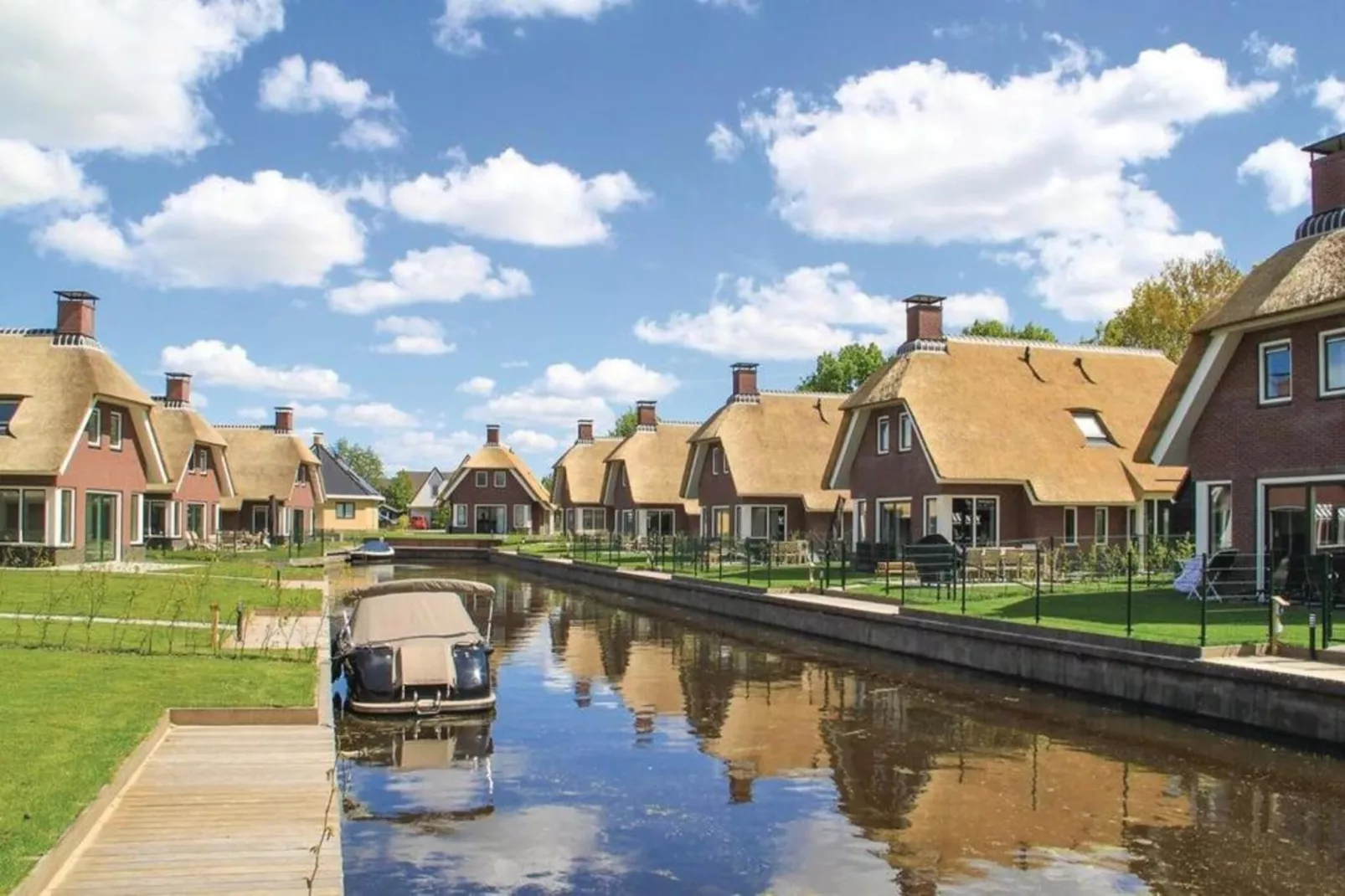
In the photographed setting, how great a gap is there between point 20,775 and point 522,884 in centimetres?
389

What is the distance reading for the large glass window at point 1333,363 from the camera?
21.4 m

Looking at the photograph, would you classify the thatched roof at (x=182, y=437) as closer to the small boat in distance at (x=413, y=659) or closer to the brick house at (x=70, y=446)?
the brick house at (x=70, y=446)

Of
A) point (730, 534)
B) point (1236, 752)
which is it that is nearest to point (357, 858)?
point (1236, 752)

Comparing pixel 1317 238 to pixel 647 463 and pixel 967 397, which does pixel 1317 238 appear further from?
pixel 647 463

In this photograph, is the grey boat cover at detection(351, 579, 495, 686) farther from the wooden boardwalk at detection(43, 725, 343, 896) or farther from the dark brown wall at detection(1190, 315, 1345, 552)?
the dark brown wall at detection(1190, 315, 1345, 552)

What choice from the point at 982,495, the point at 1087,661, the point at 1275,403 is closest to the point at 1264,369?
the point at 1275,403

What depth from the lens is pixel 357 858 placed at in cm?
1038

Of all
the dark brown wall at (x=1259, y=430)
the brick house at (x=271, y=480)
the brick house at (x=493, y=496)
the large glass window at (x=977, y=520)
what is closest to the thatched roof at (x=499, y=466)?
the brick house at (x=493, y=496)

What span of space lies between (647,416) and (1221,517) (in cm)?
4470

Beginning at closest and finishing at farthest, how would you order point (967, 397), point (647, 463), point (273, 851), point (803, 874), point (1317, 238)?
point (273, 851), point (803, 874), point (1317, 238), point (967, 397), point (647, 463)

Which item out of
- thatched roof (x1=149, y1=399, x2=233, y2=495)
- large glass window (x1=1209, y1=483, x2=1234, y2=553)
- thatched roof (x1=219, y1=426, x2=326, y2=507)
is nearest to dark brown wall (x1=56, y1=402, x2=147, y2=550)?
thatched roof (x1=149, y1=399, x2=233, y2=495)

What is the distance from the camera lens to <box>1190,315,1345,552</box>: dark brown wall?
852 inches

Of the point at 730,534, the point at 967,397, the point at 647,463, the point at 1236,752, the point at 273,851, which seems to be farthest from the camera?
the point at 647,463

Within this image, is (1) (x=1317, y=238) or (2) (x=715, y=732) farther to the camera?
(1) (x=1317, y=238)
